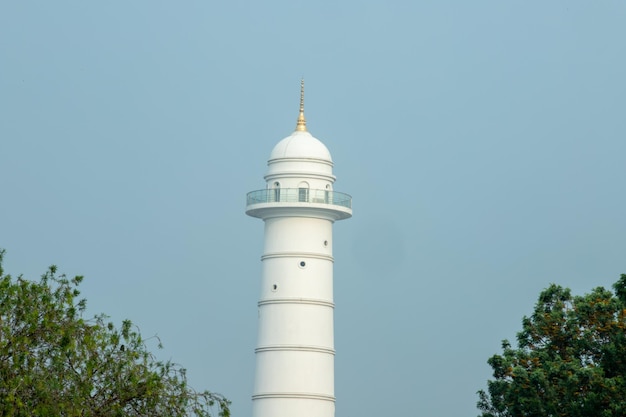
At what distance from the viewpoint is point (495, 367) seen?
4512 cm

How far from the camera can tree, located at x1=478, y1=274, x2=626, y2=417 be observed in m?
39.1

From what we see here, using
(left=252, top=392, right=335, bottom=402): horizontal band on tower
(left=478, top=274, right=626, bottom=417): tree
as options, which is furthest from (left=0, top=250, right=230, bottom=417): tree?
(left=252, top=392, right=335, bottom=402): horizontal band on tower

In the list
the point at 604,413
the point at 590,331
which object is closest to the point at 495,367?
the point at 590,331

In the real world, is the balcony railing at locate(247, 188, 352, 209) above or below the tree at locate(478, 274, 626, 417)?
above

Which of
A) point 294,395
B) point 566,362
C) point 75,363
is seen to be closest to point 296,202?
point 294,395

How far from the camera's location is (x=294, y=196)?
6644 centimetres

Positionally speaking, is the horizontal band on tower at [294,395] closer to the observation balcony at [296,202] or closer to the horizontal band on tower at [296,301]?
the horizontal band on tower at [296,301]

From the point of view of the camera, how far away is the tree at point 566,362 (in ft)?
128

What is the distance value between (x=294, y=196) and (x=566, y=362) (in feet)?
82.5

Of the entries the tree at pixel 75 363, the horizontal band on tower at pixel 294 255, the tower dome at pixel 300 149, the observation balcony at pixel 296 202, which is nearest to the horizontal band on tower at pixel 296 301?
the horizontal band on tower at pixel 294 255

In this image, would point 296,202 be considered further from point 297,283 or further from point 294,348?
point 294,348

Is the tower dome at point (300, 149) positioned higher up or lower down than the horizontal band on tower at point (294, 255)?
higher up

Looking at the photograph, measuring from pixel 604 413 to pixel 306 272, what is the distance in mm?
28508

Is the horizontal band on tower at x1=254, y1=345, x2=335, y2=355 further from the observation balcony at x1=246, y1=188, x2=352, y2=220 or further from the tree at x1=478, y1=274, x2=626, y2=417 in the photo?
the tree at x1=478, y1=274, x2=626, y2=417
